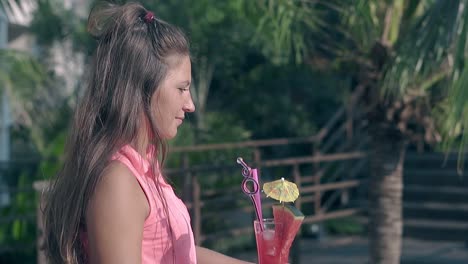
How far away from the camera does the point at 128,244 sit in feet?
7.08

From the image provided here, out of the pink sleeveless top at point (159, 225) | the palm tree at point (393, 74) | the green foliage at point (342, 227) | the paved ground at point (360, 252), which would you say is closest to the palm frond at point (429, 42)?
the palm tree at point (393, 74)

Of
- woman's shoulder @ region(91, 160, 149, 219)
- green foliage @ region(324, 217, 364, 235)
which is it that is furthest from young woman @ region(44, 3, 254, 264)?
green foliage @ region(324, 217, 364, 235)

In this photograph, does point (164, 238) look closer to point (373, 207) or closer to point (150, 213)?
point (150, 213)

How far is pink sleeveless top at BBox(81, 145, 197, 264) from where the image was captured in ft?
7.42

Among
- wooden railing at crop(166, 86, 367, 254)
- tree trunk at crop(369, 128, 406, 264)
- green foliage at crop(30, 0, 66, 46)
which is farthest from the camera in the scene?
green foliage at crop(30, 0, 66, 46)

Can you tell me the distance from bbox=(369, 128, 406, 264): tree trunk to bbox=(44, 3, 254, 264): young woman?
12.6ft

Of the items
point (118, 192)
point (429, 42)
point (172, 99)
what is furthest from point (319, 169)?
point (118, 192)

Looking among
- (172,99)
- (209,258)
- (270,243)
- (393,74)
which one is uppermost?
(172,99)

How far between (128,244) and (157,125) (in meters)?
0.33

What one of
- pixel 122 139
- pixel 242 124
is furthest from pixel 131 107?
pixel 242 124

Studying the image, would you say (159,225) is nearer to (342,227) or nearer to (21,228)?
(21,228)

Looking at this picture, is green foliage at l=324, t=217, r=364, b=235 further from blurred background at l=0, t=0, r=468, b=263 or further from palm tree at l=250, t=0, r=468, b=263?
palm tree at l=250, t=0, r=468, b=263

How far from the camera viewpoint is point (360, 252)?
9664 millimetres

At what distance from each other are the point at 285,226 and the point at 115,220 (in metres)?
0.48
